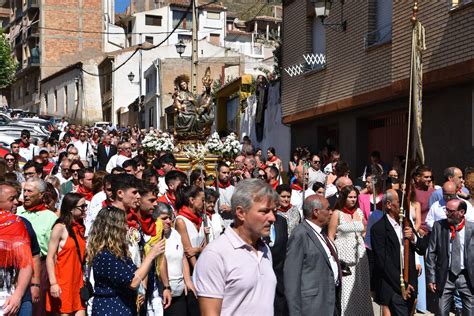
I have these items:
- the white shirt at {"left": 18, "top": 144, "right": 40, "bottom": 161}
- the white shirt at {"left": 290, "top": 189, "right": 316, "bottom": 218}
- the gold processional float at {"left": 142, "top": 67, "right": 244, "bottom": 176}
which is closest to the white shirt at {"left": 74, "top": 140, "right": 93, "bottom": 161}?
the gold processional float at {"left": 142, "top": 67, "right": 244, "bottom": 176}

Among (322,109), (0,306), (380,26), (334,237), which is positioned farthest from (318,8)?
(0,306)

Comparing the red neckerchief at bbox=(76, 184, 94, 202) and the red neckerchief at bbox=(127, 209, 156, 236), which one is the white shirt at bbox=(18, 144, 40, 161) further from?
the red neckerchief at bbox=(127, 209, 156, 236)

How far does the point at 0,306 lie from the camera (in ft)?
24.3

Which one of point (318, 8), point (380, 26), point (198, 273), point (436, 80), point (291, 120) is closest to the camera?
point (198, 273)

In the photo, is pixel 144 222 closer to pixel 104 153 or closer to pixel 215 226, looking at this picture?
pixel 215 226

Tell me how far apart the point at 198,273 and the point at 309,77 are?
19113 mm

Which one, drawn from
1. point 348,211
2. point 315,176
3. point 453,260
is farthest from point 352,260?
point 315,176

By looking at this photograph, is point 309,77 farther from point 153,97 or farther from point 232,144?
point 153,97

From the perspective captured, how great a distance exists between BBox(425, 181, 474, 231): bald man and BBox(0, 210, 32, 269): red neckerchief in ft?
18.0

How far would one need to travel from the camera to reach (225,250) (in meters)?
5.68

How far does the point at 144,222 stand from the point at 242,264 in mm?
3006

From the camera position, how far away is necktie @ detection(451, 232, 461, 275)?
396 inches

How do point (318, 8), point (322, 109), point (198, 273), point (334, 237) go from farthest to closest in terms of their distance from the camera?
point (322, 109), point (318, 8), point (334, 237), point (198, 273)

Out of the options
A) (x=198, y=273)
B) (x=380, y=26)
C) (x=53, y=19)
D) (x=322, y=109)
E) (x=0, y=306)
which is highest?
(x=53, y=19)
